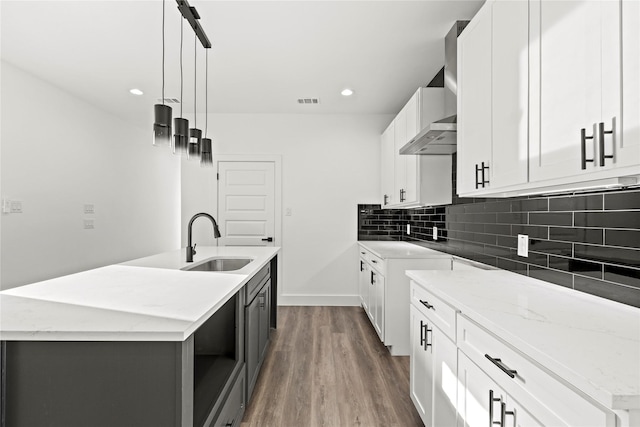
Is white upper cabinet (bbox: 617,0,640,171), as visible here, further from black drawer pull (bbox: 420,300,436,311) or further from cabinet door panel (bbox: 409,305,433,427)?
cabinet door panel (bbox: 409,305,433,427)

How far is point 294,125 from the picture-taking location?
4852mm

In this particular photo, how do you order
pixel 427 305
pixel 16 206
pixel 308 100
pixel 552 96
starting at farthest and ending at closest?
pixel 308 100, pixel 16 206, pixel 427 305, pixel 552 96

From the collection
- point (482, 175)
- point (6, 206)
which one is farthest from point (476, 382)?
point (6, 206)

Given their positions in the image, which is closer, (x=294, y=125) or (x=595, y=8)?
(x=595, y=8)

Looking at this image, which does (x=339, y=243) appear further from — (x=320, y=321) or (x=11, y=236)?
(x=11, y=236)

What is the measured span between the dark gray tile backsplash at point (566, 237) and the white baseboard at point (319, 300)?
7.06 ft

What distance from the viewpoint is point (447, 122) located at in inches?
89.1

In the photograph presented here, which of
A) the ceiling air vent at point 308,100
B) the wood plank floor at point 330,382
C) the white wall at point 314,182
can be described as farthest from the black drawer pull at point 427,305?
the ceiling air vent at point 308,100

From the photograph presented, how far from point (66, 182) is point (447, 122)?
4.36m

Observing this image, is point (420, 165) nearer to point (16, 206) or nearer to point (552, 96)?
point (552, 96)

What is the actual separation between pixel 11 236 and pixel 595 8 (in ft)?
15.4

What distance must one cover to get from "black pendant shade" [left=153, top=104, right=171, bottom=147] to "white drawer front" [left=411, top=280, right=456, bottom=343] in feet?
5.55

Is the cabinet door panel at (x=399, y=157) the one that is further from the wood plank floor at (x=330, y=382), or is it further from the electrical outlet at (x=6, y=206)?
the electrical outlet at (x=6, y=206)

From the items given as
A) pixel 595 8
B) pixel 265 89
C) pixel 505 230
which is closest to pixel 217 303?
pixel 595 8
